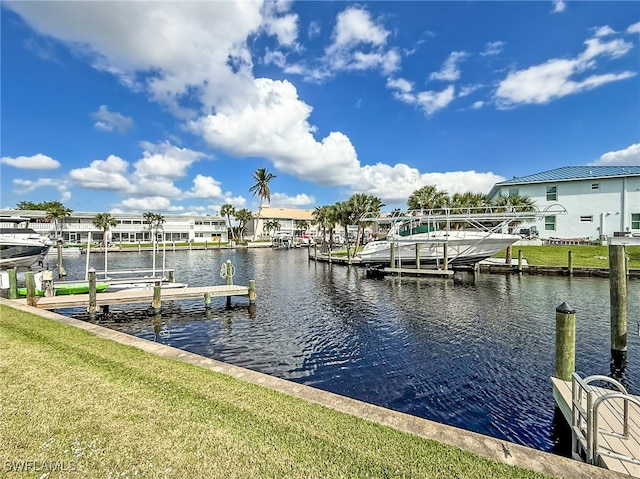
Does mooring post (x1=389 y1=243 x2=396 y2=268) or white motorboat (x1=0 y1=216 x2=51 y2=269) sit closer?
white motorboat (x1=0 y1=216 x2=51 y2=269)

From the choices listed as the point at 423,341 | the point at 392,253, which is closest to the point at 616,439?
the point at 423,341

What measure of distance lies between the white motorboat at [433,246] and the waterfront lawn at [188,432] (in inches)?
913

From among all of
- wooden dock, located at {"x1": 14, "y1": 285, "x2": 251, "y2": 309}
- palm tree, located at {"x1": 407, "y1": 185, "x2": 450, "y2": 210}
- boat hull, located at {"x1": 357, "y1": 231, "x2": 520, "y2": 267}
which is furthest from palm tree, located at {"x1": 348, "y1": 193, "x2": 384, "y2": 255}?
wooden dock, located at {"x1": 14, "y1": 285, "x2": 251, "y2": 309}

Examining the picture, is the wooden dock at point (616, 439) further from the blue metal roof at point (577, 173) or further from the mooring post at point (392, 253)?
the blue metal roof at point (577, 173)

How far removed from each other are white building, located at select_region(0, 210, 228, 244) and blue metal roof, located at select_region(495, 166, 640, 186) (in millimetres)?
56458

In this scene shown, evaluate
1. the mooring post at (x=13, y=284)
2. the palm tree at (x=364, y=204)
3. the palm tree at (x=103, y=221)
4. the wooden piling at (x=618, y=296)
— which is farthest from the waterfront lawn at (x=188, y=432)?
the palm tree at (x=103, y=221)

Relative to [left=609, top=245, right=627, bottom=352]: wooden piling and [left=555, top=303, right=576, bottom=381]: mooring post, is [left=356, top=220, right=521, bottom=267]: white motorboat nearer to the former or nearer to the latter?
[left=609, top=245, right=627, bottom=352]: wooden piling

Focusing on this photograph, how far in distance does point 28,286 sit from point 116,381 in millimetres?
11078

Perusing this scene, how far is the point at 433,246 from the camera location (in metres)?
28.6

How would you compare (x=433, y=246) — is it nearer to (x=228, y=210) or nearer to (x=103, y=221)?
(x=228, y=210)

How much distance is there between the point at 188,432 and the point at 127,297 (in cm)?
1288

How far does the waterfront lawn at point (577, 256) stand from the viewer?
27.2 m

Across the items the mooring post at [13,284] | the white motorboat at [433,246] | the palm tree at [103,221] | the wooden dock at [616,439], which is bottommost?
the wooden dock at [616,439]

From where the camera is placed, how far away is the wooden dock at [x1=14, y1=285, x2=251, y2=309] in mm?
14000
